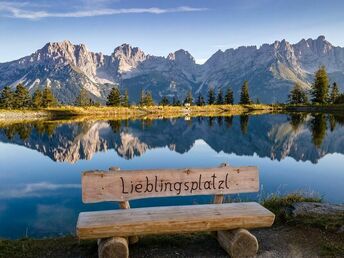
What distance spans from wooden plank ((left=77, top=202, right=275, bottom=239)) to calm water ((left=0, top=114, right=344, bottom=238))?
6.60 m

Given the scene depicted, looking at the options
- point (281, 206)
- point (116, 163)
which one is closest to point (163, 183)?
point (281, 206)

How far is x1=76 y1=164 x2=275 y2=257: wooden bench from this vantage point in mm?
A: 7594

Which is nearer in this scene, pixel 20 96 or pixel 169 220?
pixel 169 220

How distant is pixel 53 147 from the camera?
40812 millimetres

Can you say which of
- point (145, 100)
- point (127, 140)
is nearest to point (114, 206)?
point (127, 140)

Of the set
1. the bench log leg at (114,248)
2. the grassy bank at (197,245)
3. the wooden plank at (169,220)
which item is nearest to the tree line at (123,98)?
the grassy bank at (197,245)

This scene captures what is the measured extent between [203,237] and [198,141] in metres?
37.1

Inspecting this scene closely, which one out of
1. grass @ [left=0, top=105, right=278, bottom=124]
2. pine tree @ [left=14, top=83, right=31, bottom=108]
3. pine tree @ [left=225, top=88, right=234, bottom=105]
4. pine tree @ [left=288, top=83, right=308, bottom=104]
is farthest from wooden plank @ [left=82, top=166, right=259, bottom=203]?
pine tree @ [left=225, top=88, right=234, bottom=105]

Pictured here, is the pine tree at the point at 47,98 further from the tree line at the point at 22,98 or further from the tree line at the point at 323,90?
the tree line at the point at 323,90

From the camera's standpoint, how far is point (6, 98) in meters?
113

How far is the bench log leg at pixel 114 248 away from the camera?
7.54 meters

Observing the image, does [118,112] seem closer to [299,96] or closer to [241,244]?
[299,96]

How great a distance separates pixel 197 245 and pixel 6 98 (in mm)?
115995

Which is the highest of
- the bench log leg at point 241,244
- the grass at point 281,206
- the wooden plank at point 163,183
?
the wooden plank at point 163,183
